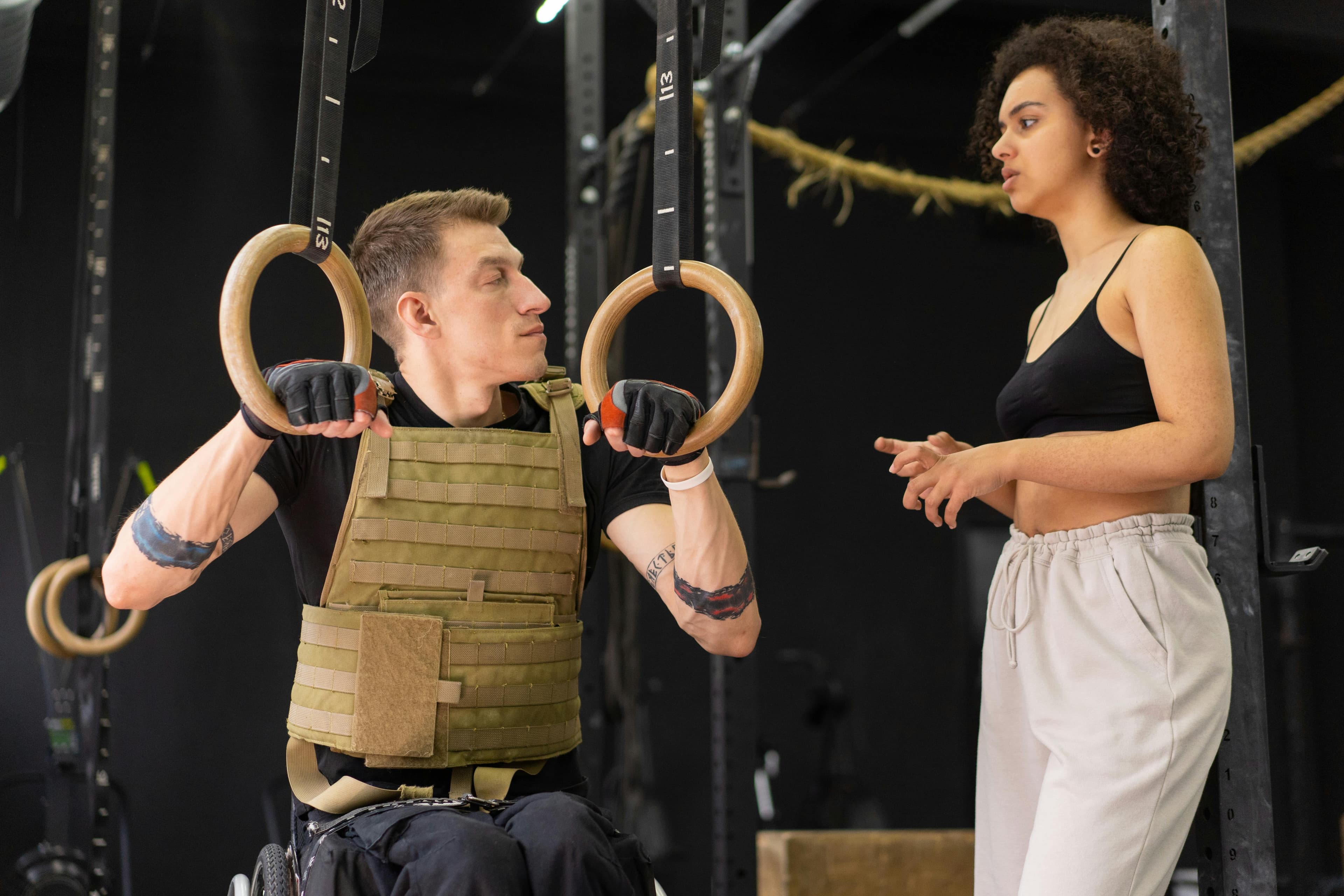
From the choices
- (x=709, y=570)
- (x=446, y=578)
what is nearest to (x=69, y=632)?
(x=446, y=578)

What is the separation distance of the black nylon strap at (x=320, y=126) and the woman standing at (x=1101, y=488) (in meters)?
0.74

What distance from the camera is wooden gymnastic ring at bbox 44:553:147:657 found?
266cm

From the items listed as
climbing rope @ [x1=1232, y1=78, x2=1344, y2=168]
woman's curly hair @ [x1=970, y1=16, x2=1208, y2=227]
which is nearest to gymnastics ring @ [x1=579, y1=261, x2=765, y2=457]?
woman's curly hair @ [x1=970, y1=16, x2=1208, y2=227]

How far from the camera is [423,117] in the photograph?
419 cm

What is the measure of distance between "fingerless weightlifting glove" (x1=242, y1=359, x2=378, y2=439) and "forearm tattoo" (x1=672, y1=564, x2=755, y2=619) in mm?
519

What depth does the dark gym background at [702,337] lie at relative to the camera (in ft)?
12.0

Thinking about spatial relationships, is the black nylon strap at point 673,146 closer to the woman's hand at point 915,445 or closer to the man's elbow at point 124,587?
the woman's hand at point 915,445

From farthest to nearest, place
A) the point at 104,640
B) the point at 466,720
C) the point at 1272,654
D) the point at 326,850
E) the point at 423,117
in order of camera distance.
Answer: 1. the point at 1272,654
2. the point at 423,117
3. the point at 104,640
4. the point at 466,720
5. the point at 326,850

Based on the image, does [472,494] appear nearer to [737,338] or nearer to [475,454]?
[475,454]

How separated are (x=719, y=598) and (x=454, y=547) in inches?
14.8

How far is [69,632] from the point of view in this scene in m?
2.72

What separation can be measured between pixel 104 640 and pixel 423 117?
2238 millimetres

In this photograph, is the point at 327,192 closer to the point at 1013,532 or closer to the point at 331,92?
the point at 331,92

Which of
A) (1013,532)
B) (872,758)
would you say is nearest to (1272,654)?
(872,758)
